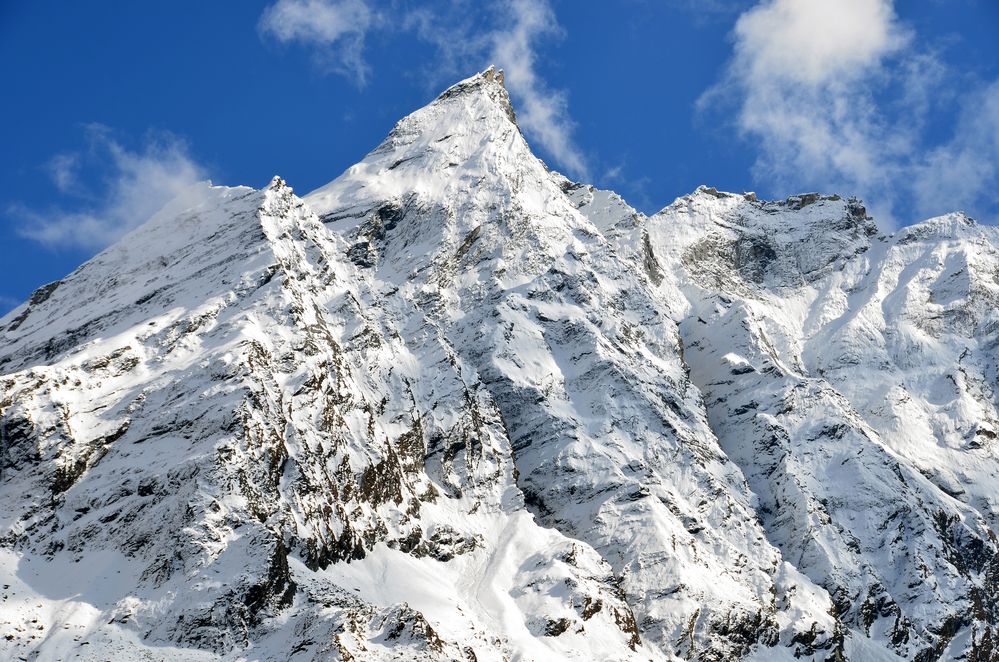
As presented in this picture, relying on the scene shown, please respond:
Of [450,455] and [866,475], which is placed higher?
Answer: [866,475]

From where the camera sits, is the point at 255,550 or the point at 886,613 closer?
the point at 255,550

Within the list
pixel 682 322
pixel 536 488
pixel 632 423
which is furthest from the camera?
pixel 682 322

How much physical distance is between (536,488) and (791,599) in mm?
32090

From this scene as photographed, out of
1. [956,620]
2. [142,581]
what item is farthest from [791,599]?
[142,581]

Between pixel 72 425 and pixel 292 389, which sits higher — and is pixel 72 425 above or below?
below

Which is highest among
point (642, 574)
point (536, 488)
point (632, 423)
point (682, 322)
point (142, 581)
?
point (682, 322)

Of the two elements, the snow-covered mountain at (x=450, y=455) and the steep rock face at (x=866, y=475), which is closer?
the snow-covered mountain at (x=450, y=455)

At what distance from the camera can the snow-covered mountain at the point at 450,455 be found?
105 meters

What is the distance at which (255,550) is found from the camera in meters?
104

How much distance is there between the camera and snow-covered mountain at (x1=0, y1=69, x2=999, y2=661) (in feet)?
345

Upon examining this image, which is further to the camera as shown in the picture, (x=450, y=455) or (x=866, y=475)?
(x=866, y=475)

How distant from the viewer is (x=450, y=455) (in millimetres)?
141250

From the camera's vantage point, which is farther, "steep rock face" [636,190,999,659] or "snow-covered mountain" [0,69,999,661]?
"steep rock face" [636,190,999,659]

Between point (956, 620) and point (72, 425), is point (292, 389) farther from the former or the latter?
point (956, 620)
